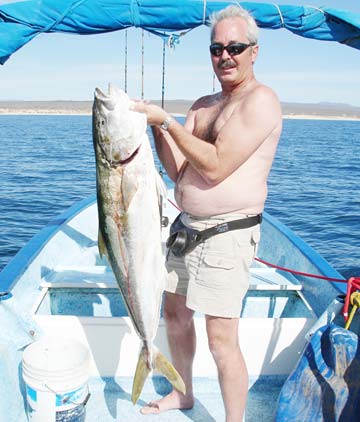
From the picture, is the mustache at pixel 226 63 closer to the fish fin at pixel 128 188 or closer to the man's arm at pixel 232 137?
the man's arm at pixel 232 137

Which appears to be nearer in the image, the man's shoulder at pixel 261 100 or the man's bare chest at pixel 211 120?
the man's shoulder at pixel 261 100

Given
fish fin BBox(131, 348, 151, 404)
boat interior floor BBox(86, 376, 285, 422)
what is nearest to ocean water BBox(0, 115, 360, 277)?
boat interior floor BBox(86, 376, 285, 422)

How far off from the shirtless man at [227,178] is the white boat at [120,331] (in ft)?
2.22

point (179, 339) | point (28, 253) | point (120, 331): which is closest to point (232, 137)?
point (179, 339)

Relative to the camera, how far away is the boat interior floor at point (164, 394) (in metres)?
3.33

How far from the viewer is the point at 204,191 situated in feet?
9.26

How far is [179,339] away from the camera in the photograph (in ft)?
10.5

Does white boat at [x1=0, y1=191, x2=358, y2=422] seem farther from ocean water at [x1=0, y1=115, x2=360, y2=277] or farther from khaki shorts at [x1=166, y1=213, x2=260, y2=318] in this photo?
ocean water at [x1=0, y1=115, x2=360, y2=277]

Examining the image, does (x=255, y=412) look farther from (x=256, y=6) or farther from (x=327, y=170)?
(x=327, y=170)

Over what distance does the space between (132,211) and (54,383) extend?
1.08 m

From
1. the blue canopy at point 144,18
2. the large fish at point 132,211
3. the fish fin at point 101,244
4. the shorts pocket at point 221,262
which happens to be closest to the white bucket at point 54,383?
the large fish at point 132,211

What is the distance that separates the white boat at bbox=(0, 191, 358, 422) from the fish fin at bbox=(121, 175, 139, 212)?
49.7 inches

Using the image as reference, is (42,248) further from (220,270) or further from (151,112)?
(151,112)

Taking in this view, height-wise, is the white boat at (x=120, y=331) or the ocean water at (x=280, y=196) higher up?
the white boat at (x=120, y=331)
